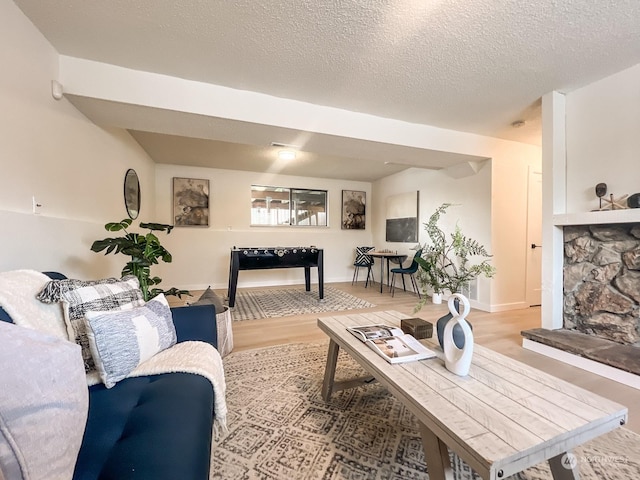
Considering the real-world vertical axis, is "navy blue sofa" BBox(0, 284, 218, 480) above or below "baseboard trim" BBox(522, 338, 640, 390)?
above

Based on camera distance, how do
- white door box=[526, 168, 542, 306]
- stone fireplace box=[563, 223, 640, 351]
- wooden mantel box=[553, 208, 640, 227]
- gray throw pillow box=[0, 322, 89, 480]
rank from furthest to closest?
white door box=[526, 168, 542, 306], stone fireplace box=[563, 223, 640, 351], wooden mantel box=[553, 208, 640, 227], gray throw pillow box=[0, 322, 89, 480]

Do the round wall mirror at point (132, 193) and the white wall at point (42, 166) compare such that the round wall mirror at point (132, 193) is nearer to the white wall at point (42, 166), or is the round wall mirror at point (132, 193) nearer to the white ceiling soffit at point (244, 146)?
the white ceiling soffit at point (244, 146)

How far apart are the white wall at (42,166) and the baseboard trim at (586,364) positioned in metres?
3.78

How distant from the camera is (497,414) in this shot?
33.9 inches

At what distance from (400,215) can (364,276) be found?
5.63 feet

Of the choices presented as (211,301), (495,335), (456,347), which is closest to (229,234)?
(211,301)

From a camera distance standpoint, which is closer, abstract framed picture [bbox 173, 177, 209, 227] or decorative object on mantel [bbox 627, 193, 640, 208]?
decorative object on mantel [bbox 627, 193, 640, 208]

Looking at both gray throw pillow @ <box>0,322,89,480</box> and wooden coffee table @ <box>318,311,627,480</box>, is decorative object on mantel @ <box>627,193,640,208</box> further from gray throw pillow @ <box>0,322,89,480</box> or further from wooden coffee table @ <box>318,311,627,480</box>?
gray throw pillow @ <box>0,322,89,480</box>

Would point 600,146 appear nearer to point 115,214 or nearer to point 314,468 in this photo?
point 314,468

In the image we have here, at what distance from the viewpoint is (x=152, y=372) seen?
1204 mm

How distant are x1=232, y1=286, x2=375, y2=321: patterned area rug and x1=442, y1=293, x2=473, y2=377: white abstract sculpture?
2.60 meters


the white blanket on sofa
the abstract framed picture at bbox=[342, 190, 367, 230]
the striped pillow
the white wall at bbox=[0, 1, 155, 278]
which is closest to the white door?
the abstract framed picture at bbox=[342, 190, 367, 230]

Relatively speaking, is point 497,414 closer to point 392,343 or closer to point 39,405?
point 392,343

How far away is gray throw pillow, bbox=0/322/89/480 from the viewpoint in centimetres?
57
